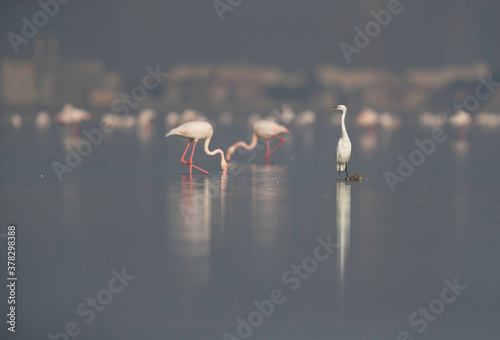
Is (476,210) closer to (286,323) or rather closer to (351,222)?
(351,222)

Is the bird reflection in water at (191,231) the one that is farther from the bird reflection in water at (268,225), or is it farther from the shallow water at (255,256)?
the bird reflection in water at (268,225)

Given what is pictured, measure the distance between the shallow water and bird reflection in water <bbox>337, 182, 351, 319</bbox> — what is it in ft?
0.05

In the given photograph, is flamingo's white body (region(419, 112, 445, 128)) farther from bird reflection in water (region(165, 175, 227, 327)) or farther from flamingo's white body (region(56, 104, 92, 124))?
bird reflection in water (region(165, 175, 227, 327))

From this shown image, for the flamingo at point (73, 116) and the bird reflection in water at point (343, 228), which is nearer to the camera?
the bird reflection in water at point (343, 228)

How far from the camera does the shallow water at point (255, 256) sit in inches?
190

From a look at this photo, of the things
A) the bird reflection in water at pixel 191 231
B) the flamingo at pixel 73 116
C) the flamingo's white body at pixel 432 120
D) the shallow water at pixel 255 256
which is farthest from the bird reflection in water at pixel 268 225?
the flamingo's white body at pixel 432 120

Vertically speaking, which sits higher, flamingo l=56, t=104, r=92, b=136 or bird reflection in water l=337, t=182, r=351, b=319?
flamingo l=56, t=104, r=92, b=136

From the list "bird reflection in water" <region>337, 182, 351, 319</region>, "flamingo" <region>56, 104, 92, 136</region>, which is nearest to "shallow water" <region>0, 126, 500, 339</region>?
"bird reflection in water" <region>337, 182, 351, 319</region>

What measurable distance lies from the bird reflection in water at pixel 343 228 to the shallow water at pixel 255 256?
0.01m

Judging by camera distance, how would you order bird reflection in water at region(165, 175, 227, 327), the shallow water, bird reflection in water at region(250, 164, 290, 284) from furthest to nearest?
bird reflection in water at region(250, 164, 290, 284) → bird reflection in water at region(165, 175, 227, 327) → the shallow water

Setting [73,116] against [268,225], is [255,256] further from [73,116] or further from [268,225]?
[73,116]

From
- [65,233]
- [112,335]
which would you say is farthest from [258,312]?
[65,233]

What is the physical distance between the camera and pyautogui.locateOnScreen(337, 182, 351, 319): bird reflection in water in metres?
5.67

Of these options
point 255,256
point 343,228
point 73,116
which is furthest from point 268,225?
point 73,116
